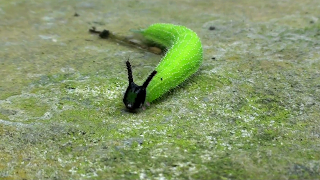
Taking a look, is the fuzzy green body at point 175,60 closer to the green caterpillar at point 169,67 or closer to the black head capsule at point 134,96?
the green caterpillar at point 169,67

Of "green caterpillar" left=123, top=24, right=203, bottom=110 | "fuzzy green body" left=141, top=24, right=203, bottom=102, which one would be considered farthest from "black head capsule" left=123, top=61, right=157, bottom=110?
"fuzzy green body" left=141, top=24, right=203, bottom=102

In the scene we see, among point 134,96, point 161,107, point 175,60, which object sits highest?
point 175,60

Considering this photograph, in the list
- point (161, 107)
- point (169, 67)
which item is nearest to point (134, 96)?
point (161, 107)

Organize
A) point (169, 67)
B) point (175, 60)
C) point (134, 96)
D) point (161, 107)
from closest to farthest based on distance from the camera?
point (134, 96), point (161, 107), point (169, 67), point (175, 60)

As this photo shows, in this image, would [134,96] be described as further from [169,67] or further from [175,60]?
[175,60]

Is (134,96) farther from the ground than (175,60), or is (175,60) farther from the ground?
(175,60)

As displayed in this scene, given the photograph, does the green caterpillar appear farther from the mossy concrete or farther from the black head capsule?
the mossy concrete

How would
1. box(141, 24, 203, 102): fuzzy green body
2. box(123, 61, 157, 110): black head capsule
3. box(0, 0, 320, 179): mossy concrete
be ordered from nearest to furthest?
1. box(0, 0, 320, 179): mossy concrete
2. box(123, 61, 157, 110): black head capsule
3. box(141, 24, 203, 102): fuzzy green body
